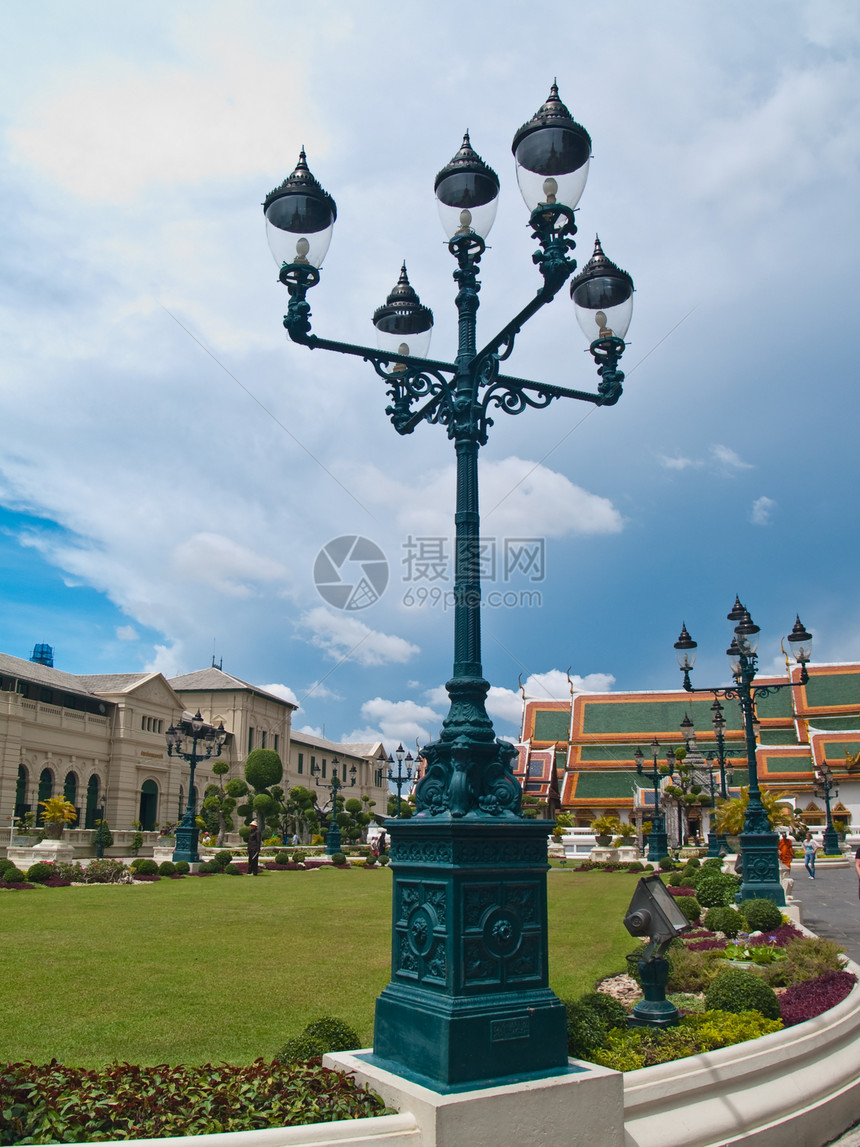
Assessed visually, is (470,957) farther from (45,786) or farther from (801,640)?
(45,786)

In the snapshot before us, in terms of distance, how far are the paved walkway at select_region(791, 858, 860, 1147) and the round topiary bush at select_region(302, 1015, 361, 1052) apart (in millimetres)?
3461

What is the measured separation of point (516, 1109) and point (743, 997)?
147 inches

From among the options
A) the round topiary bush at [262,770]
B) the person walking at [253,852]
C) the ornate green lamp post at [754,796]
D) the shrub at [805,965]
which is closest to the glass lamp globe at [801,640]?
the ornate green lamp post at [754,796]

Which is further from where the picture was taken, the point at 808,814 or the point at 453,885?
the point at 808,814

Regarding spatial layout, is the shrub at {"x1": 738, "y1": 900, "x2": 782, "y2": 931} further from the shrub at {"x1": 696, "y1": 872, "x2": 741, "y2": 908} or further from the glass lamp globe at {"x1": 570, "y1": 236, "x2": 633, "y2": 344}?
the glass lamp globe at {"x1": 570, "y1": 236, "x2": 633, "y2": 344}

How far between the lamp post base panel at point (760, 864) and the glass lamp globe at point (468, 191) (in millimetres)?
14783

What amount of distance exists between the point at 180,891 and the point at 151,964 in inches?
461

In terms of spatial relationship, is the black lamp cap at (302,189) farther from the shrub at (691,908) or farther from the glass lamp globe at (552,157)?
the shrub at (691,908)

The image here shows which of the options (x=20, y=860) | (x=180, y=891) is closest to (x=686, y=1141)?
(x=180, y=891)

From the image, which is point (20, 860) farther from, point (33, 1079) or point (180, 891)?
point (33, 1079)

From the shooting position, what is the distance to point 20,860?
27688mm

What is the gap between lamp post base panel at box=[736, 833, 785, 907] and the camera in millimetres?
16734

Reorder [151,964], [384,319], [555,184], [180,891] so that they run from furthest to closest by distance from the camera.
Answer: [180,891]
[151,964]
[384,319]
[555,184]

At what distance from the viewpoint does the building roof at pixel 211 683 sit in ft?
225
